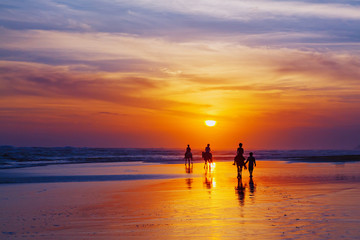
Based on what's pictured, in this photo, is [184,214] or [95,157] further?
[95,157]

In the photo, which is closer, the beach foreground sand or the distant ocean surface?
the beach foreground sand

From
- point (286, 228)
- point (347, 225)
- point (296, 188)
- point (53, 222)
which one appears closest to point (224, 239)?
point (286, 228)

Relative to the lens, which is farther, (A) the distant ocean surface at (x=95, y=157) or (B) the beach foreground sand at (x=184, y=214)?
(A) the distant ocean surface at (x=95, y=157)

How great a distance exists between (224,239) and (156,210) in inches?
177

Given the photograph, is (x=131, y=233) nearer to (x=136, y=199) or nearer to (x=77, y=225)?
(x=77, y=225)

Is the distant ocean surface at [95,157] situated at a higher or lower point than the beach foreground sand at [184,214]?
higher

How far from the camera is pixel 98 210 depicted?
13648 mm

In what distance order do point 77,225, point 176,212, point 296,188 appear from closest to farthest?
point 77,225 → point 176,212 → point 296,188

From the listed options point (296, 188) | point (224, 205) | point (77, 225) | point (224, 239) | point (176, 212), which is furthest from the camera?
point (296, 188)

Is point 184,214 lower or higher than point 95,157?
lower

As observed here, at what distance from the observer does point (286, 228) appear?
34.2 feet

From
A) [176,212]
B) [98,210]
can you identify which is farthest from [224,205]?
[98,210]

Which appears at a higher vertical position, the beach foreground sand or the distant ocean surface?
the distant ocean surface

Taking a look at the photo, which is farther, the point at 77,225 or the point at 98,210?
the point at 98,210
